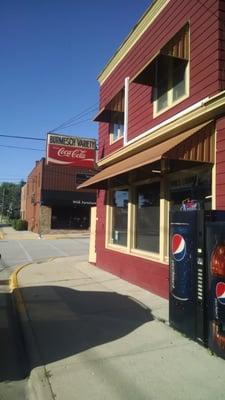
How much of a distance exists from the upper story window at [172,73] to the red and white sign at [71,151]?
23.1 ft

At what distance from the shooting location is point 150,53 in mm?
11891

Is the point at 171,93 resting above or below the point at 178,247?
above

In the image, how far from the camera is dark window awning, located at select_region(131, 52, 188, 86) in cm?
1006

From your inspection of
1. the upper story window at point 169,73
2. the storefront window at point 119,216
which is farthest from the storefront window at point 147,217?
the upper story window at point 169,73

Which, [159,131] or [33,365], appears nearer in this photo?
[33,365]

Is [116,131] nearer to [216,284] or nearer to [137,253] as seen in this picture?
[137,253]

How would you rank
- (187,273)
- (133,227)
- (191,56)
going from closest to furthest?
1. (187,273)
2. (191,56)
3. (133,227)

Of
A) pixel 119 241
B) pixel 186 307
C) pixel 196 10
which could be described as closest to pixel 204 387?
pixel 186 307

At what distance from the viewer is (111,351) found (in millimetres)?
6316

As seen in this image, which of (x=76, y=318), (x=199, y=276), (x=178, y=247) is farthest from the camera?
(x=76, y=318)

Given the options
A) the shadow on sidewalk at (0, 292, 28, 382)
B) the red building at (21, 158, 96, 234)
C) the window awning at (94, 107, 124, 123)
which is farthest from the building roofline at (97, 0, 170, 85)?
the red building at (21, 158, 96, 234)

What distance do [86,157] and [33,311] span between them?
10.1m

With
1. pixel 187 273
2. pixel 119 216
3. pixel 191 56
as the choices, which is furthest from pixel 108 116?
pixel 187 273

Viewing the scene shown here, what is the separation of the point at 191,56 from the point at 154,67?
4.33ft
